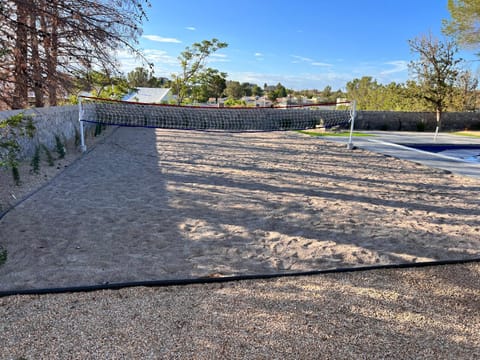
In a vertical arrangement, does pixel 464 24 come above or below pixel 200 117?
above

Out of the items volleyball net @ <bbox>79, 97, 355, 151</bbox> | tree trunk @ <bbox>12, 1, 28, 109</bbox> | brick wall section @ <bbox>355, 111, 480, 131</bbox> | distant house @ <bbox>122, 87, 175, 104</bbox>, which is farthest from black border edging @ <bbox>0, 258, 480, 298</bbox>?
distant house @ <bbox>122, 87, 175, 104</bbox>

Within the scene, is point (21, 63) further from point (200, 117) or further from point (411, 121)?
point (411, 121)

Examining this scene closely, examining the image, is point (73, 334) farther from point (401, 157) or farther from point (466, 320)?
point (401, 157)

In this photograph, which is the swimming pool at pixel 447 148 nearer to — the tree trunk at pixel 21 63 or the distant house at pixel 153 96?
the tree trunk at pixel 21 63

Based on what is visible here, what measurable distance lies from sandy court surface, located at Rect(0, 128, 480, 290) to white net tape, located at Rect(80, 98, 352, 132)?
11.7 ft

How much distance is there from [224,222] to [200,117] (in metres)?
8.33

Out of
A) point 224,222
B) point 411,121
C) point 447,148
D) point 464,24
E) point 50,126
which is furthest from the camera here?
point 411,121

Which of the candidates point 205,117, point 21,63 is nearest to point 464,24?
point 205,117

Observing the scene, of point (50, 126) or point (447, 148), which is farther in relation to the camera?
point (447, 148)

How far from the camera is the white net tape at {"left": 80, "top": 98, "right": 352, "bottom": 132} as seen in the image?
35.1ft

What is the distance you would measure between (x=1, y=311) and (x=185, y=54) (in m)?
21.9

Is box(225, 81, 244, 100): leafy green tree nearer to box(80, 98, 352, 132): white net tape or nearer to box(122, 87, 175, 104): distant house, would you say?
box(122, 87, 175, 104): distant house

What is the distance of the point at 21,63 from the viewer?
17.5 ft

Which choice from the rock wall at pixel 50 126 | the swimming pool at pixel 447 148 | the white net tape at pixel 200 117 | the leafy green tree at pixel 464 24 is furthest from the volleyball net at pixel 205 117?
the leafy green tree at pixel 464 24
